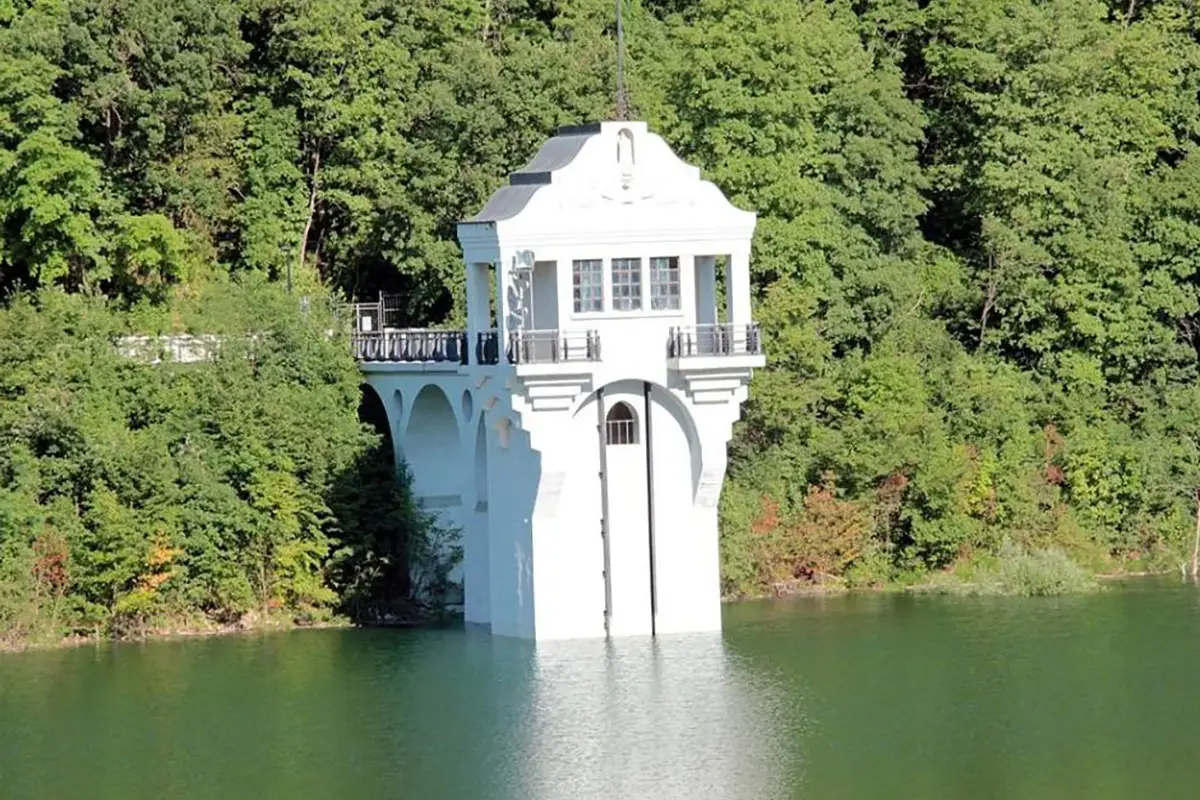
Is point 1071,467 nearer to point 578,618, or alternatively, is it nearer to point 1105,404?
point 1105,404

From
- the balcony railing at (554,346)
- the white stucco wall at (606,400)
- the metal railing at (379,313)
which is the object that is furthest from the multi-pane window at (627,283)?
the metal railing at (379,313)

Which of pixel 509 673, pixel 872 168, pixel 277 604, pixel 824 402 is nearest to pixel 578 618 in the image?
pixel 509 673

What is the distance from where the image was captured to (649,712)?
53781mm

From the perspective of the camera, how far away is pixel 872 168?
73.7m

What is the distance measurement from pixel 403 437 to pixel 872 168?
1362 centimetres

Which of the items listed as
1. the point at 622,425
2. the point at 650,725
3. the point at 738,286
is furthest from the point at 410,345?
the point at 650,725

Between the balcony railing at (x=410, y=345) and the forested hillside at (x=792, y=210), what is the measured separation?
1183mm

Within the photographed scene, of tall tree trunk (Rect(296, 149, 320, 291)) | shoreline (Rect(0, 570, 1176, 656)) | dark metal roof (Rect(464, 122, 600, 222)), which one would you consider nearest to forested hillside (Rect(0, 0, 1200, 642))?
tall tree trunk (Rect(296, 149, 320, 291))

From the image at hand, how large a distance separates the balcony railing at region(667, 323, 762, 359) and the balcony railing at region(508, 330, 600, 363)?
142cm

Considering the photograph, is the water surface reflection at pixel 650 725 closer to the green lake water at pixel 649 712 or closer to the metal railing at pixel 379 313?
the green lake water at pixel 649 712

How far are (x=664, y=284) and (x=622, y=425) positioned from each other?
8.39 ft

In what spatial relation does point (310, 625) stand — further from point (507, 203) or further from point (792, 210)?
point (792, 210)

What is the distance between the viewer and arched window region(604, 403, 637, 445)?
197 feet

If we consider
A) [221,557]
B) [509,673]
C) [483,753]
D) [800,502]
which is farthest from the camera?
[800,502]
